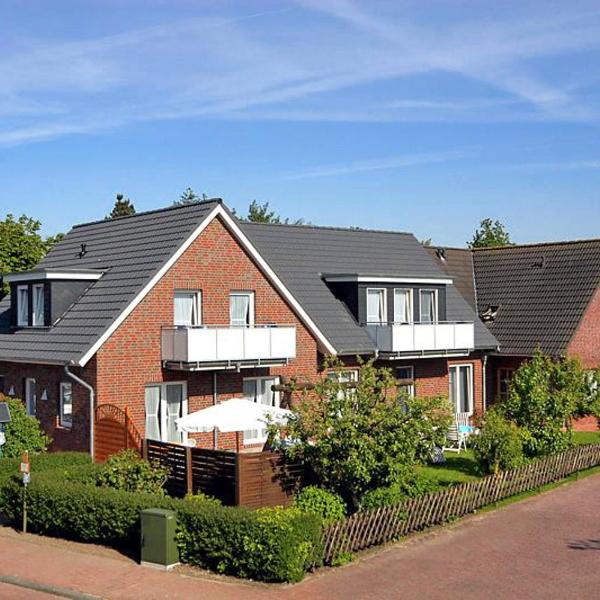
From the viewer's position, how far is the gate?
74.2ft

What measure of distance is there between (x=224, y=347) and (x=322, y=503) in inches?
297

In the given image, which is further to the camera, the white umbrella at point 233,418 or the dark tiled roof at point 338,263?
the dark tiled roof at point 338,263

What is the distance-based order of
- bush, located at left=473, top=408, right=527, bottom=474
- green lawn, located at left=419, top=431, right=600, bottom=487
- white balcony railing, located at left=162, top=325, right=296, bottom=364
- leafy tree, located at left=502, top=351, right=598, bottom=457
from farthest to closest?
leafy tree, located at left=502, top=351, right=598, bottom=457 < white balcony railing, located at left=162, top=325, right=296, bottom=364 < green lawn, located at left=419, top=431, right=600, bottom=487 < bush, located at left=473, top=408, right=527, bottom=474

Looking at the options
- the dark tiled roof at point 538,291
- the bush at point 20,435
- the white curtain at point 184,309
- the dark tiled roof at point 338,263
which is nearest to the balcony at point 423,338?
the dark tiled roof at point 338,263

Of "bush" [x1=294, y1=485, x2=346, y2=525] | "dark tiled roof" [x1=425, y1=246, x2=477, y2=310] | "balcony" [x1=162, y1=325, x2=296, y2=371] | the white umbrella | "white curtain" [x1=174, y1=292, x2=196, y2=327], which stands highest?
"dark tiled roof" [x1=425, y1=246, x2=477, y2=310]

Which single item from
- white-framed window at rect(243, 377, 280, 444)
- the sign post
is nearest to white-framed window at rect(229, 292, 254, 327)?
white-framed window at rect(243, 377, 280, 444)

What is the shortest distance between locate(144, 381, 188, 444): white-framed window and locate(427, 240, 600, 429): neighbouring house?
12497 millimetres

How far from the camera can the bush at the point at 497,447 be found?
23.6m

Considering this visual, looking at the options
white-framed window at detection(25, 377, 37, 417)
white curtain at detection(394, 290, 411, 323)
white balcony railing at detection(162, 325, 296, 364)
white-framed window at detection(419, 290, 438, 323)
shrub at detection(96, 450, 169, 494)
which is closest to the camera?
shrub at detection(96, 450, 169, 494)

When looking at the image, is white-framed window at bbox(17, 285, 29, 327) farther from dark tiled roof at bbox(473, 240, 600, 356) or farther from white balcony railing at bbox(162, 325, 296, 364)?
dark tiled roof at bbox(473, 240, 600, 356)

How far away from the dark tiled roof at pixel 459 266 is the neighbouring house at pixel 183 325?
19.2ft

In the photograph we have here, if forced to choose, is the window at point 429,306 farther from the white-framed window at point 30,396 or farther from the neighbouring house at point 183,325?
the white-framed window at point 30,396

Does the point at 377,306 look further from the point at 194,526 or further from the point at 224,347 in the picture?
the point at 194,526

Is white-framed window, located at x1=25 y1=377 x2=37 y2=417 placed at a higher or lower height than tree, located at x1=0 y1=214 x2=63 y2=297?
lower
